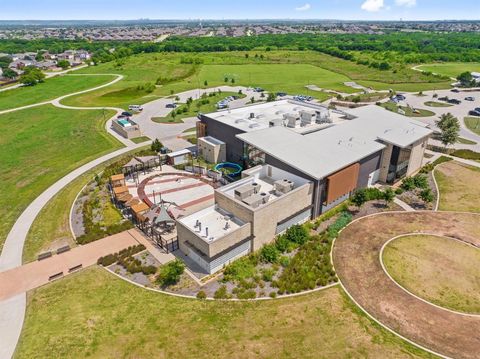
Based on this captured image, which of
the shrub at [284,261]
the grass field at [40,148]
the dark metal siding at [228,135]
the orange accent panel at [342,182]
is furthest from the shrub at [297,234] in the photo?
the grass field at [40,148]

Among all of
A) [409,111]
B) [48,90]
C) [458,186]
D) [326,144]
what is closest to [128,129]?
[326,144]

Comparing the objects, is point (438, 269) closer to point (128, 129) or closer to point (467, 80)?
point (128, 129)

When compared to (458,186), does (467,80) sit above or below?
above

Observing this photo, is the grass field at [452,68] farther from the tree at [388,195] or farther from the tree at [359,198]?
the tree at [359,198]

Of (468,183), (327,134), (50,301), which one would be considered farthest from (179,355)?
(468,183)

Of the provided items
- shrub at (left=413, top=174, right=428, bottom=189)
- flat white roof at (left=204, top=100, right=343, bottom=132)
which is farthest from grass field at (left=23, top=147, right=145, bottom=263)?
shrub at (left=413, top=174, right=428, bottom=189)

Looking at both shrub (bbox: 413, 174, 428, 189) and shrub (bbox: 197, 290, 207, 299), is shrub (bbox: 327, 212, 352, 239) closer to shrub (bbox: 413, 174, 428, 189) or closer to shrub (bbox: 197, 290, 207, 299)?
shrub (bbox: 413, 174, 428, 189)
